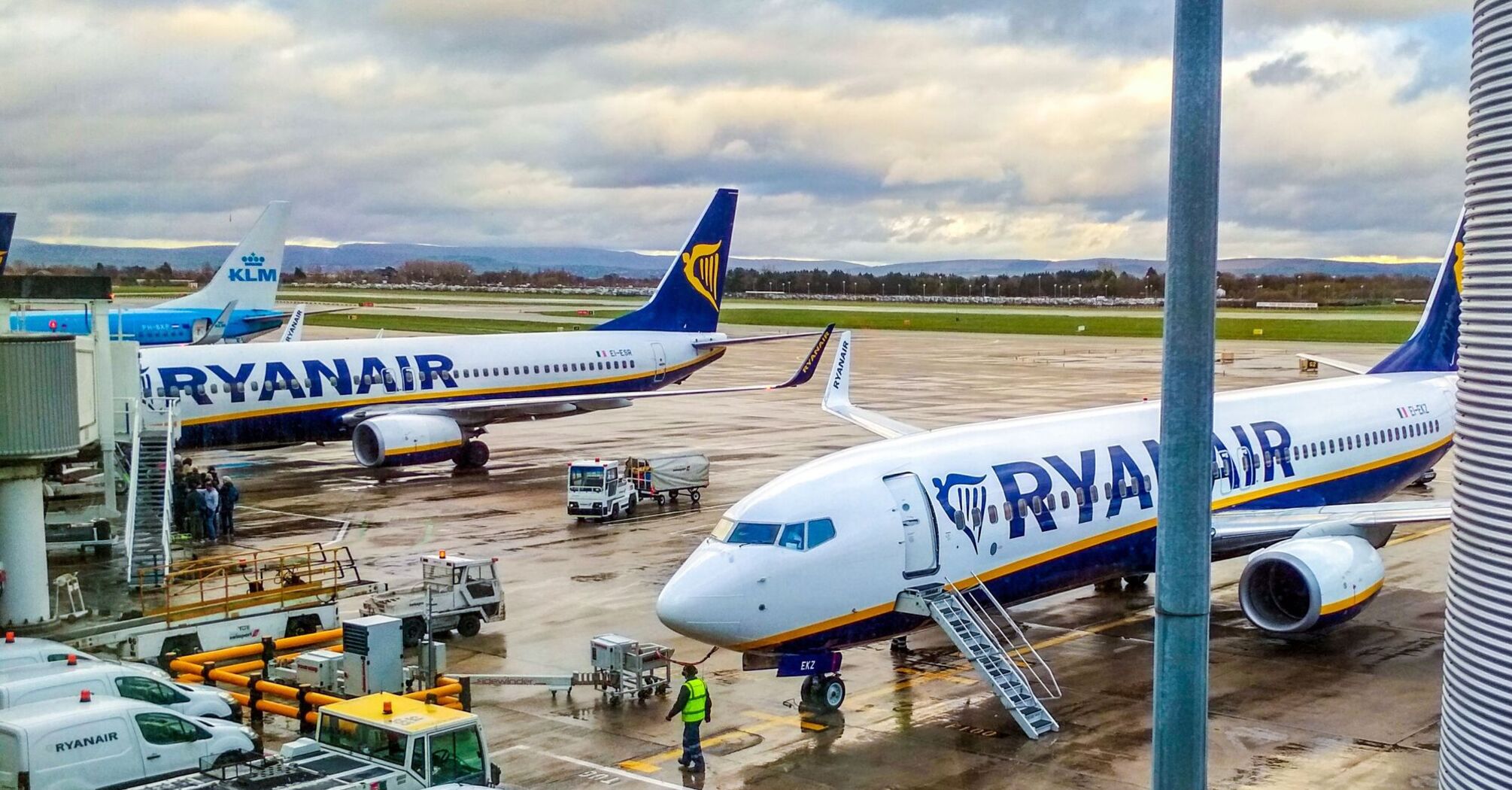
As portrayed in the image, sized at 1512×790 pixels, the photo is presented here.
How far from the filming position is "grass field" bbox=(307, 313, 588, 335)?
112 m

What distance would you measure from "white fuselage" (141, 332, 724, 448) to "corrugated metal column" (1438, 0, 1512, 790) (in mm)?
36745

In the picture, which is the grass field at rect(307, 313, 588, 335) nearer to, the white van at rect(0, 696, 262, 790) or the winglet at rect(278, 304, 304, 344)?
the winglet at rect(278, 304, 304, 344)

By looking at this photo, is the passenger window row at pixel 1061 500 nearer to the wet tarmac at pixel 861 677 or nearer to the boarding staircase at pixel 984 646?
the boarding staircase at pixel 984 646

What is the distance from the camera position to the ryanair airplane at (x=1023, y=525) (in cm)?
1922

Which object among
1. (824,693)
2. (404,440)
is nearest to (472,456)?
(404,440)

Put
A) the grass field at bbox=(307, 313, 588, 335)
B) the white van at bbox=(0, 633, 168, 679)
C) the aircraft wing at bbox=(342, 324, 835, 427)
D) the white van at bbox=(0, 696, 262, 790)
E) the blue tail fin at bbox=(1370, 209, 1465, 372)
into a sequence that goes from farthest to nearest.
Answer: the grass field at bbox=(307, 313, 588, 335), the aircraft wing at bbox=(342, 324, 835, 427), the blue tail fin at bbox=(1370, 209, 1465, 372), the white van at bbox=(0, 633, 168, 679), the white van at bbox=(0, 696, 262, 790)

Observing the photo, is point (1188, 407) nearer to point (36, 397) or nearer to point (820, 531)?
point (820, 531)

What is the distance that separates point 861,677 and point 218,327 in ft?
165

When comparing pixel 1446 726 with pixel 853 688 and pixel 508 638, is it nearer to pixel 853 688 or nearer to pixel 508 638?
pixel 853 688

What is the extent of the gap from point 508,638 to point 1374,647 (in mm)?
14934

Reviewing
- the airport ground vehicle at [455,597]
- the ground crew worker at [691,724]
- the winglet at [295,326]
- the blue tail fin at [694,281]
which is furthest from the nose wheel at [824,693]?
the winglet at [295,326]

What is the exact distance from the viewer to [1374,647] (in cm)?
2400

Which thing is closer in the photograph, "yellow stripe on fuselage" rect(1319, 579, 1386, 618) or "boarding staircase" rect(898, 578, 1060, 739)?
"boarding staircase" rect(898, 578, 1060, 739)

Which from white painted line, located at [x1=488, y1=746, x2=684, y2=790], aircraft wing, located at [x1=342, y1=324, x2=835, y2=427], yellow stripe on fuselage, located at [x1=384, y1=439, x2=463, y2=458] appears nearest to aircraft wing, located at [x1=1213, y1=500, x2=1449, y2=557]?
white painted line, located at [x1=488, y1=746, x2=684, y2=790]
